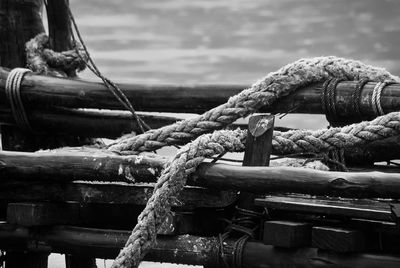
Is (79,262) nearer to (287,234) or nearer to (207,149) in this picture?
(207,149)

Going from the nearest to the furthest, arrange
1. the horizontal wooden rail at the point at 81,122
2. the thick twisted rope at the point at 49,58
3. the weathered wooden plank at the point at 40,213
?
the weathered wooden plank at the point at 40,213
the horizontal wooden rail at the point at 81,122
the thick twisted rope at the point at 49,58

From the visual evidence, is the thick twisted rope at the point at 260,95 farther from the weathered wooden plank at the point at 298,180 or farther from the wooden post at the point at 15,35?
the wooden post at the point at 15,35

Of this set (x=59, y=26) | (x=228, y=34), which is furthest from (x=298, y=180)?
(x=228, y=34)

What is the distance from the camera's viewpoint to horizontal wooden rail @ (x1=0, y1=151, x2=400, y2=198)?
401cm

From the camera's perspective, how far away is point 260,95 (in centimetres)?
493

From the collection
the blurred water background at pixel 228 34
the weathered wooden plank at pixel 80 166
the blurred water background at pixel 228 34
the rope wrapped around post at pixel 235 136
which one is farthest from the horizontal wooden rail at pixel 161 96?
the blurred water background at pixel 228 34

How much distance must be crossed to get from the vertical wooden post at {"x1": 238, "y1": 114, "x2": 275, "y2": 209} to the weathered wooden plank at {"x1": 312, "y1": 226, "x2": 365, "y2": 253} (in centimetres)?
53

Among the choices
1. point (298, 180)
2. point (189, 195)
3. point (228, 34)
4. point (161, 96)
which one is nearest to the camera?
point (298, 180)

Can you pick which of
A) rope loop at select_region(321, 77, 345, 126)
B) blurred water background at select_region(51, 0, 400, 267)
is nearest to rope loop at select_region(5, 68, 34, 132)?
rope loop at select_region(321, 77, 345, 126)

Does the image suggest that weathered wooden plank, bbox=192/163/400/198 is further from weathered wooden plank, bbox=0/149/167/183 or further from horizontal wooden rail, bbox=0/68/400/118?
horizontal wooden rail, bbox=0/68/400/118

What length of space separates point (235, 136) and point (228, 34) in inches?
1615

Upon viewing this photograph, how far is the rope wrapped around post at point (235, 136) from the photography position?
14.5 ft

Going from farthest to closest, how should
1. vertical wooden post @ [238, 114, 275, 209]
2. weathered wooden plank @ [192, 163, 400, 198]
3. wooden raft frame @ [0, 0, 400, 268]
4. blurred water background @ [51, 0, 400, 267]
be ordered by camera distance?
blurred water background @ [51, 0, 400, 267] → vertical wooden post @ [238, 114, 275, 209] → wooden raft frame @ [0, 0, 400, 268] → weathered wooden plank @ [192, 163, 400, 198]

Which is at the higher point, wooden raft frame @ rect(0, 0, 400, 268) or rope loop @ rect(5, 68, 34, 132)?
rope loop @ rect(5, 68, 34, 132)
